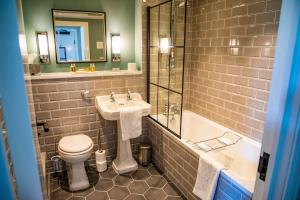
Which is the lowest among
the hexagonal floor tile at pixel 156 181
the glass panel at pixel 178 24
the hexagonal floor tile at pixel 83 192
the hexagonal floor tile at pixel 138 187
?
the hexagonal floor tile at pixel 83 192

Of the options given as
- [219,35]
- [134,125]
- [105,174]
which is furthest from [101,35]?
[105,174]

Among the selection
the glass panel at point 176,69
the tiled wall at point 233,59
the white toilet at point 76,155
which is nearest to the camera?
the tiled wall at point 233,59

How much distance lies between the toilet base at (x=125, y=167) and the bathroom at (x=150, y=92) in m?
0.01

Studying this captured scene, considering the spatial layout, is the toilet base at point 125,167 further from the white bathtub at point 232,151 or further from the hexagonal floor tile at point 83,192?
the white bathtub at point 232,151

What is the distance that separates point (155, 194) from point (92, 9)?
8.24 ft

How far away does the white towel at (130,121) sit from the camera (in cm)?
239

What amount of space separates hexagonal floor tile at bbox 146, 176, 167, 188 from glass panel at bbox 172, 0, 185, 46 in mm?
1734

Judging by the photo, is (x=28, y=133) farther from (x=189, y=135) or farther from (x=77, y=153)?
(x=189, y=135)

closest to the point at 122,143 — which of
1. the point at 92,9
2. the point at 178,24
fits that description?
the point at 178,24

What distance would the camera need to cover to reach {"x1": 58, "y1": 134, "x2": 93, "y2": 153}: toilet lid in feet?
7.55

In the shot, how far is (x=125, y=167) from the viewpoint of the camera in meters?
2.80

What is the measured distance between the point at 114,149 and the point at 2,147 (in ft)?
8.22

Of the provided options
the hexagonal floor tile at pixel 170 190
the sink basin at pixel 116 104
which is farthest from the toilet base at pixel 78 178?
the hexagonal floor tile at pixel 170 190

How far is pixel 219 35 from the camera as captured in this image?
2.65 meters
